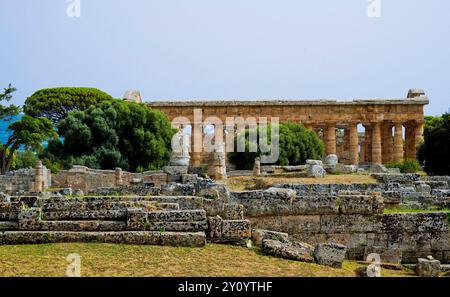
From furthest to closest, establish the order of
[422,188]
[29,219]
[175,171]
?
[175,171] → [422,188] → [29,219]

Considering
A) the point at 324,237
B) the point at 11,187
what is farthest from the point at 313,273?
the point at 11,187

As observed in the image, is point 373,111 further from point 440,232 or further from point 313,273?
point 313,273

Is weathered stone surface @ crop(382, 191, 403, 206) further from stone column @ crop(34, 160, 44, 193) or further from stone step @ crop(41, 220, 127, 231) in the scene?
stone column @ crop(34, 160, 44, 193)

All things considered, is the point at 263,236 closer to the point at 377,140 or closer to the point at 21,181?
the point at 21,181

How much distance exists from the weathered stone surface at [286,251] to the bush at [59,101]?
58307mm

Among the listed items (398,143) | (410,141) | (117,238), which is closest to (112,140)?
(398,143)

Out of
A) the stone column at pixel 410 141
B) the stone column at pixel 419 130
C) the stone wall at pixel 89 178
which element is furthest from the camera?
the stone column at pixel 410 141

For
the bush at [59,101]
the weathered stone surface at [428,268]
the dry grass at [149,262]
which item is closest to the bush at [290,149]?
the bush at [59,101]

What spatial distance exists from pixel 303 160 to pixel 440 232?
1558 inches

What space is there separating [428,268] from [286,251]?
3099 millimetres

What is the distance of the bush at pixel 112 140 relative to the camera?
1865 inches

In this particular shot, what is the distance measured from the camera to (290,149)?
52.7 meters

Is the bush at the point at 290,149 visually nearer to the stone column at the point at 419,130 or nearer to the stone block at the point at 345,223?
the stone column at the point at 419,130

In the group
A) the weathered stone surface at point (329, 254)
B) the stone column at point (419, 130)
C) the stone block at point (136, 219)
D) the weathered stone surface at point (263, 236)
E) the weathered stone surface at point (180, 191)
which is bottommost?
the weathered stone surface at point (329, 254)
